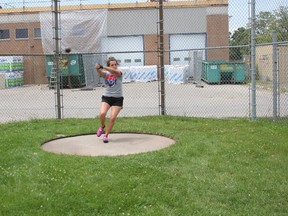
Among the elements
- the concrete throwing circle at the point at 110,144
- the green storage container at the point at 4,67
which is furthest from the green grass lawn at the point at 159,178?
the green storage container at the point at 4,67

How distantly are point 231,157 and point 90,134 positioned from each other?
344 cm

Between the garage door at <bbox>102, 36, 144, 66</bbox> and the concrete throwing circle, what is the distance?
24357 millimetres

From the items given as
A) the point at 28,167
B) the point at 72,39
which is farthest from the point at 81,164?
the point at 72,39

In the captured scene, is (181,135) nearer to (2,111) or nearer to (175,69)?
(2,111)

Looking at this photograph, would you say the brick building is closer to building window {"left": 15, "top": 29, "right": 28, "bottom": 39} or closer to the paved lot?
building window {"left": 15, "top": 29, "right": 28, "bottom": 39}

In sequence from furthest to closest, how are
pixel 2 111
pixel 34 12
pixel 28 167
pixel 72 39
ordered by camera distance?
1. pixel 34 12
2. pixel 72 39
3. pixel 2 111
4. pixel 28 167

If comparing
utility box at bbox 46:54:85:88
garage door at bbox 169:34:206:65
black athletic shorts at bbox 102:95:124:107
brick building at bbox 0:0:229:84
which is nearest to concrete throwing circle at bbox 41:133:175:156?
black athletic shorts at bbox 102:95:124:107

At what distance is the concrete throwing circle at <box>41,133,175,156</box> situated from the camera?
24.2 feet

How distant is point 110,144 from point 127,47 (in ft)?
92.0

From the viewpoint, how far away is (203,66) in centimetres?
2841

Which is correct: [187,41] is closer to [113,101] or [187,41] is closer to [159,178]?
[113,101]

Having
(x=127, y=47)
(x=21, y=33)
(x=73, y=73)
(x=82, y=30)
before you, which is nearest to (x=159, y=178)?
(x=73, y=73)

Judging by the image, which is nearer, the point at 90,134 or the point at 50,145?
the point at 50,145

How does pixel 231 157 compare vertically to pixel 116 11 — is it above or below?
below
